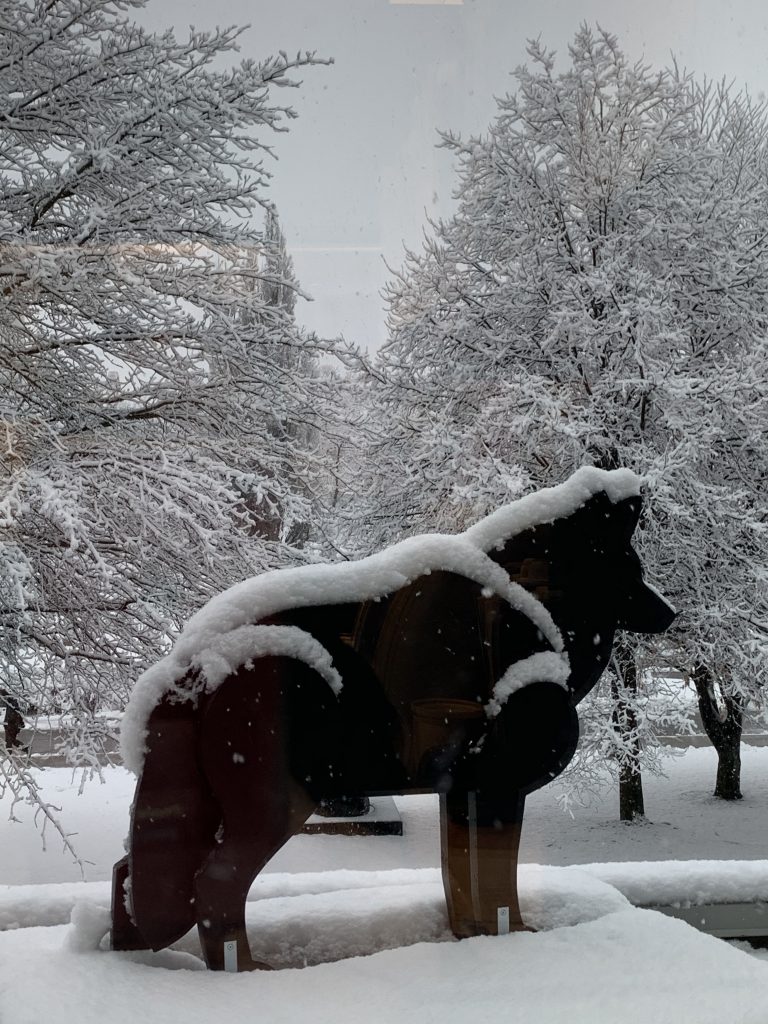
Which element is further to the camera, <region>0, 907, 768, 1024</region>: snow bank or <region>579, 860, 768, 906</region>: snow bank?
<region>579, 860, 768, 906</region>: snow bank

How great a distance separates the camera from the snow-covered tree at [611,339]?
3.29 metres

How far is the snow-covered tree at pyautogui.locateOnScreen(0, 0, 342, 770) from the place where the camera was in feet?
8.68

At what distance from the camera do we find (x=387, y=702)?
145cm

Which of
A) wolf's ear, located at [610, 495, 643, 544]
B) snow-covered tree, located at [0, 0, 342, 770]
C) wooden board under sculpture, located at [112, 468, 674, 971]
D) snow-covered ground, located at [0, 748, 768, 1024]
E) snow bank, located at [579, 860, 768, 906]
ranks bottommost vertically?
snow bank, located at [579, 860, 768, 906]

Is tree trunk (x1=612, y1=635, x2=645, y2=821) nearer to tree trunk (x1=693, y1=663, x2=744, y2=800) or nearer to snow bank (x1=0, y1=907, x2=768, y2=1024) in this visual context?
tree trunk (x1=693, y1=663, x2=744, y2=800)

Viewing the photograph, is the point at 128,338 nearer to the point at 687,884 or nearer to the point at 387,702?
the point at 387,702

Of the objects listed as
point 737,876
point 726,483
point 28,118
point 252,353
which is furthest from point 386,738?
point 726,483

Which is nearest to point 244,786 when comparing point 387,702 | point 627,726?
point 387,702

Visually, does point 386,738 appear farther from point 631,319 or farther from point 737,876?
point 631,319

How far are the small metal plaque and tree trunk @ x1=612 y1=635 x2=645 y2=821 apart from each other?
219cm

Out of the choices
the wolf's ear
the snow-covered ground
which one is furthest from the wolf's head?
the snow-covered ground

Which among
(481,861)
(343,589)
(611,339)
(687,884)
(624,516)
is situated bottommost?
(687,884)

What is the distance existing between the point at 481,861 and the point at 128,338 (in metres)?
2.07

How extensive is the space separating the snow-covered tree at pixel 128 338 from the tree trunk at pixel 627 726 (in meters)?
1.40
